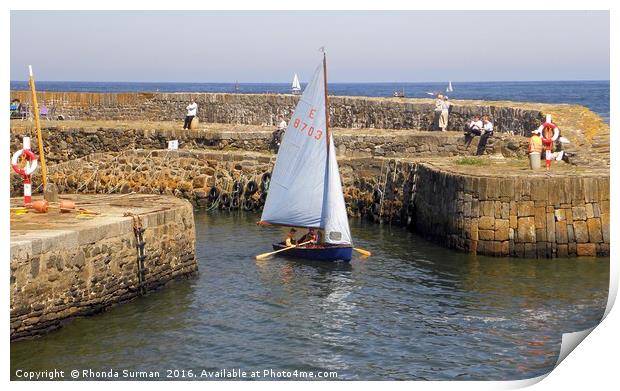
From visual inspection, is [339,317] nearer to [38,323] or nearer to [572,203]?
[38,323]

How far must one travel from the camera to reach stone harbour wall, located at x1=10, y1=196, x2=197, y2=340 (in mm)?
18484

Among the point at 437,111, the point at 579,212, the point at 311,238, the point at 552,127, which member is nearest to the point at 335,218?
the point at 311,238

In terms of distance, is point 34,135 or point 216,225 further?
point 34,135

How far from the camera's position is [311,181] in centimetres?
2761

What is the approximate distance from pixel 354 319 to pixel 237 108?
97.3ft

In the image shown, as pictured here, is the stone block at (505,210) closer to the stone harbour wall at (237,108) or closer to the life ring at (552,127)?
the life ring at (552,127)

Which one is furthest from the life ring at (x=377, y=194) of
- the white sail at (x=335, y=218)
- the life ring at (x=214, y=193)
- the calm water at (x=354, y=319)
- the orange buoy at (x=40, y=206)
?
the orange buoy at (x=40, y=206)

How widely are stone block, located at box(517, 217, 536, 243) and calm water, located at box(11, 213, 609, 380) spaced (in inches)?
30.9

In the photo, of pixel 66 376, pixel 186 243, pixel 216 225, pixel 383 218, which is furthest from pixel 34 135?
pixel 66 376

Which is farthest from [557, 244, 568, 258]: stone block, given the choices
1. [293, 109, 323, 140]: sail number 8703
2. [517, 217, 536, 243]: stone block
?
[293, 109, 323, 140]: sail number 8703

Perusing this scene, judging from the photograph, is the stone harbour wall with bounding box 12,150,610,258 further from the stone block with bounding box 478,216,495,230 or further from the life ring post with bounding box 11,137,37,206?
the life ring post with bounding box 11,137,37,206

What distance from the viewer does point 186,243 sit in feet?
80.8

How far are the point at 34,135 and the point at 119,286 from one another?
73.8 ft

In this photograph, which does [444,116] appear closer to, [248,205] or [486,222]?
[248,205]
